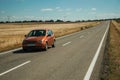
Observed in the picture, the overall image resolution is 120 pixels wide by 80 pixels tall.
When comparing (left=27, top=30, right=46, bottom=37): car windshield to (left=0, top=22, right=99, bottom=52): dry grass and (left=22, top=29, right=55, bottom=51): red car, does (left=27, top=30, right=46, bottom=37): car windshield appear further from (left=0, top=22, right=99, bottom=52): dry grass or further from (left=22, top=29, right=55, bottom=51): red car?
(left=0, top=22, right=99, bottom=52): dry grass

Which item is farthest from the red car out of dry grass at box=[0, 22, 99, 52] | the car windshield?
dry grass at box=[0, 22, 99, 52]

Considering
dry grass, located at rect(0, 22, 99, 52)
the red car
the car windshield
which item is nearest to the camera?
the red car

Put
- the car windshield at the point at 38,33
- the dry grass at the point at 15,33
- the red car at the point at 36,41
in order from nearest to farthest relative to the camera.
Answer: the red car at the point at 36,41
the car windshield at the point at 38,33
the dry grass at the point at 15,33

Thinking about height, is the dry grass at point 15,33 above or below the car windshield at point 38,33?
below

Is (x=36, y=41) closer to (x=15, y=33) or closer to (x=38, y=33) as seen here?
(x=38, y=33)

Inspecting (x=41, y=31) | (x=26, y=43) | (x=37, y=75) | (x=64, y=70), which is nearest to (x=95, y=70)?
(x=64, y=70)

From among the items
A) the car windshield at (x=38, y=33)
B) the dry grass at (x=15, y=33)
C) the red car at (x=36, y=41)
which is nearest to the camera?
the red car at (x=36, y=41)

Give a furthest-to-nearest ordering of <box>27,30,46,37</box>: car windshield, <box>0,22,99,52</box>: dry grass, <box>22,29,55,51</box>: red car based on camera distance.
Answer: <box>0,22,99,52</box>: dry grass < <box>27,30,46,37</box>: car windshield < <box>22,29,55,51</box>: red car

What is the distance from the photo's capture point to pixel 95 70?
9.03 meters

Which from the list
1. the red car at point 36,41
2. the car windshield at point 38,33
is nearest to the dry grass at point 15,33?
the car windshield at point 38,33

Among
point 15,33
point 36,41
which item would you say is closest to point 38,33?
point 36,41

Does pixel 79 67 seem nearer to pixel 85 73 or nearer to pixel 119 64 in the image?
pixel 85 73

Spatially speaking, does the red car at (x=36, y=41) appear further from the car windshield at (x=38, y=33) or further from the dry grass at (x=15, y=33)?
the dry grass at (x=15, y=33)

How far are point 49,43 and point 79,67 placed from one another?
785 centimetres
